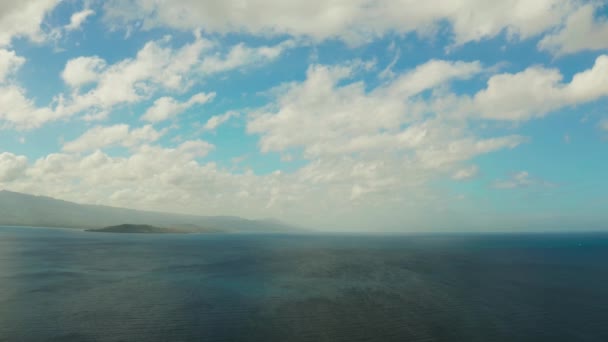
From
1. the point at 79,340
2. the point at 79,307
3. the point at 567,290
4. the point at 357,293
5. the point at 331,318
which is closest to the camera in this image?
the point at 79,340

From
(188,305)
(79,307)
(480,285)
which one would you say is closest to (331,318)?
(188,305)

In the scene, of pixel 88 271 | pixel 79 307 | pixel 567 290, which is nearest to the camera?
pixel 79 307

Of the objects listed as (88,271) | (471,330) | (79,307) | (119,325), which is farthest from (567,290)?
(88,271)

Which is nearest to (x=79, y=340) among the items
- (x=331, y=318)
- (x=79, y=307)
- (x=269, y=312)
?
(x=79, y=307)

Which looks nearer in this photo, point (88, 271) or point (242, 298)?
point (242, 298)

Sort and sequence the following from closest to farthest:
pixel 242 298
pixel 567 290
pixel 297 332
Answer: pixel 297 332, pixel 242 298, pixel 567 290

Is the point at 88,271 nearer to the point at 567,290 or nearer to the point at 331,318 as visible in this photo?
the point at 331,318

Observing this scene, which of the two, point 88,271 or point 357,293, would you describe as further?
point 88,271

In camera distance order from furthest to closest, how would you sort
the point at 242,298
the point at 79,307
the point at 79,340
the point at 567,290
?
1. the point at 567,290
2. the point at 242,298
3. the point at 79,307
4. the point at 79,340

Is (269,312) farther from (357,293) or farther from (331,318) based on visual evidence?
(357,293)
